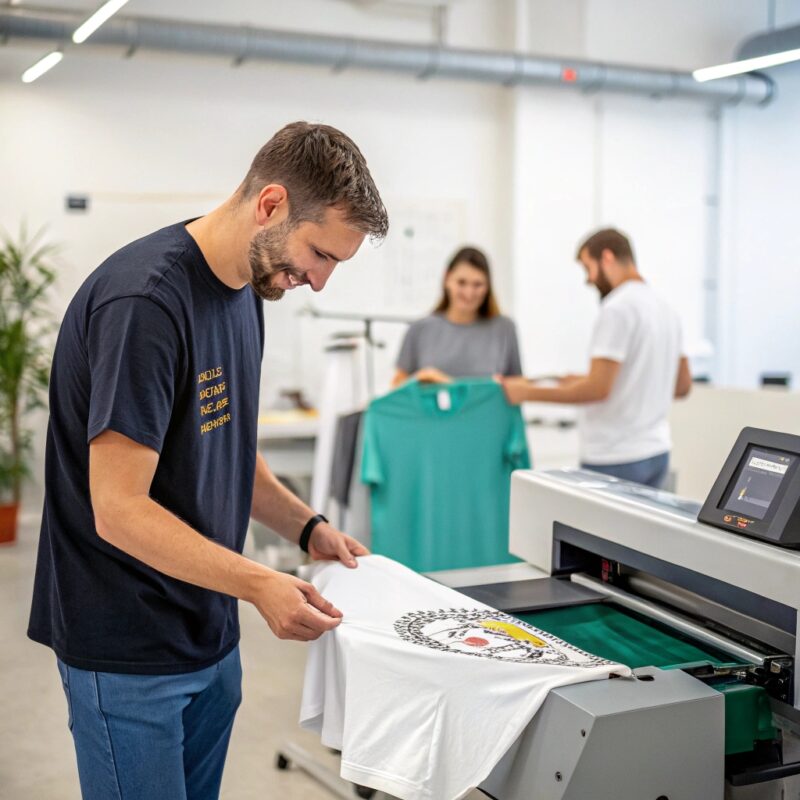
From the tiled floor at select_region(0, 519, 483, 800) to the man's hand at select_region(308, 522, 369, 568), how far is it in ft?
4.21

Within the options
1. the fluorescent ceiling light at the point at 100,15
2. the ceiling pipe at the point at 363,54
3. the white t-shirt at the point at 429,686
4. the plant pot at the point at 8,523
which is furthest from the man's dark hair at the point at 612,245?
the plant pot at the point at 8,523

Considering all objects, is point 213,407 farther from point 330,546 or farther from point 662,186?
point 662,186

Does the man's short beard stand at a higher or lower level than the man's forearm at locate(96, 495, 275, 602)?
higher

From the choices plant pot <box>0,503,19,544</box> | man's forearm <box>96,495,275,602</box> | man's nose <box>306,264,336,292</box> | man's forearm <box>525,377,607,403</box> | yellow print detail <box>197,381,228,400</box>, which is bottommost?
plant pot <box>0,503,19,544</box>

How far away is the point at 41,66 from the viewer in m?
4.96

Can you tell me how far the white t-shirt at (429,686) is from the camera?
4.02 ft

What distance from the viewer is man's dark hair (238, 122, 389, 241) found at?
1.31 metres

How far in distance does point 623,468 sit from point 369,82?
373 centimetres

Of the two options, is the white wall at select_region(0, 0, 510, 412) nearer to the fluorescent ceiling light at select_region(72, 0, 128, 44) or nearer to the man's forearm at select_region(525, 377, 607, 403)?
the fluorescent ceiling light at select_region(72, 0, 128, 44)

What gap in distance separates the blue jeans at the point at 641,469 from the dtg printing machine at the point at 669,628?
1.55 m

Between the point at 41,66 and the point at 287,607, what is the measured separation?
4467mm

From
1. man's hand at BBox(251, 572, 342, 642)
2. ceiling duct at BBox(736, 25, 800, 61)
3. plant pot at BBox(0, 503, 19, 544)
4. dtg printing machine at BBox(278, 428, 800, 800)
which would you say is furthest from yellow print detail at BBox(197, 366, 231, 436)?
ceiling duct at BBox(736, 25, 800, 61)

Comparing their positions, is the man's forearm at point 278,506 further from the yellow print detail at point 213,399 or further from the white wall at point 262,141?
the white wall at point 262,141

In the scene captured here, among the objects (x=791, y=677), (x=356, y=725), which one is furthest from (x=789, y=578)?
(x=356, y=725)
